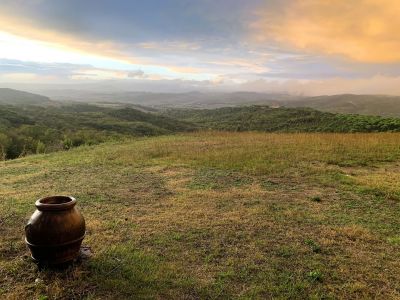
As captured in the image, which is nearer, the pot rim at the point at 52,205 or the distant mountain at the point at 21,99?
the pot rim at the point at 52,205

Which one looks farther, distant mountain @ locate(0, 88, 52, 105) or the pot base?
distant mountain @ locate(0, 88, 52, 105)

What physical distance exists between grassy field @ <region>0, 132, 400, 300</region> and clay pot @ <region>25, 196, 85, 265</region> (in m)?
0.24

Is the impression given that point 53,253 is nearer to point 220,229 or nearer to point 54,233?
point 54,233

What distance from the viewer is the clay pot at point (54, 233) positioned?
4922 mm

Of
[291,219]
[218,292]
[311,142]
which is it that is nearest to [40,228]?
[218,292]

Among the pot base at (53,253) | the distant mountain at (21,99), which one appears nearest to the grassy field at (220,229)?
the pot base at (53,253)

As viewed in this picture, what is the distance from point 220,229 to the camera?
7.08 meters

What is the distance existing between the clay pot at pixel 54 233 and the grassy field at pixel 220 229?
240mm

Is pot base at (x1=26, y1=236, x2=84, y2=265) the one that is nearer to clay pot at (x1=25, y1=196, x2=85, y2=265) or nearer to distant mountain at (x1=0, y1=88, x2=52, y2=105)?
clay pot at (x1=25, y1=196, x2=85, y2=265)

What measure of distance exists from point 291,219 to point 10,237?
18.0ft

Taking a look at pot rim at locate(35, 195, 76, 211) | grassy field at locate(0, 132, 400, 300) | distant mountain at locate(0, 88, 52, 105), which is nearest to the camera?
grassy field at locate(0, 132, 400, 300)

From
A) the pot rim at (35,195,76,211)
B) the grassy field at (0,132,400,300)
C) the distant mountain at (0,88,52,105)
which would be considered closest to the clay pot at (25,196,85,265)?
the pot rim at (35,195,76,211)

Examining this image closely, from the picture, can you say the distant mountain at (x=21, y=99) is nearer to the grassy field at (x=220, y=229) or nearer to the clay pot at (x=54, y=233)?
the grassy field at (x=220, y=229)

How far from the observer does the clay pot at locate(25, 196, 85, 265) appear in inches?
194
